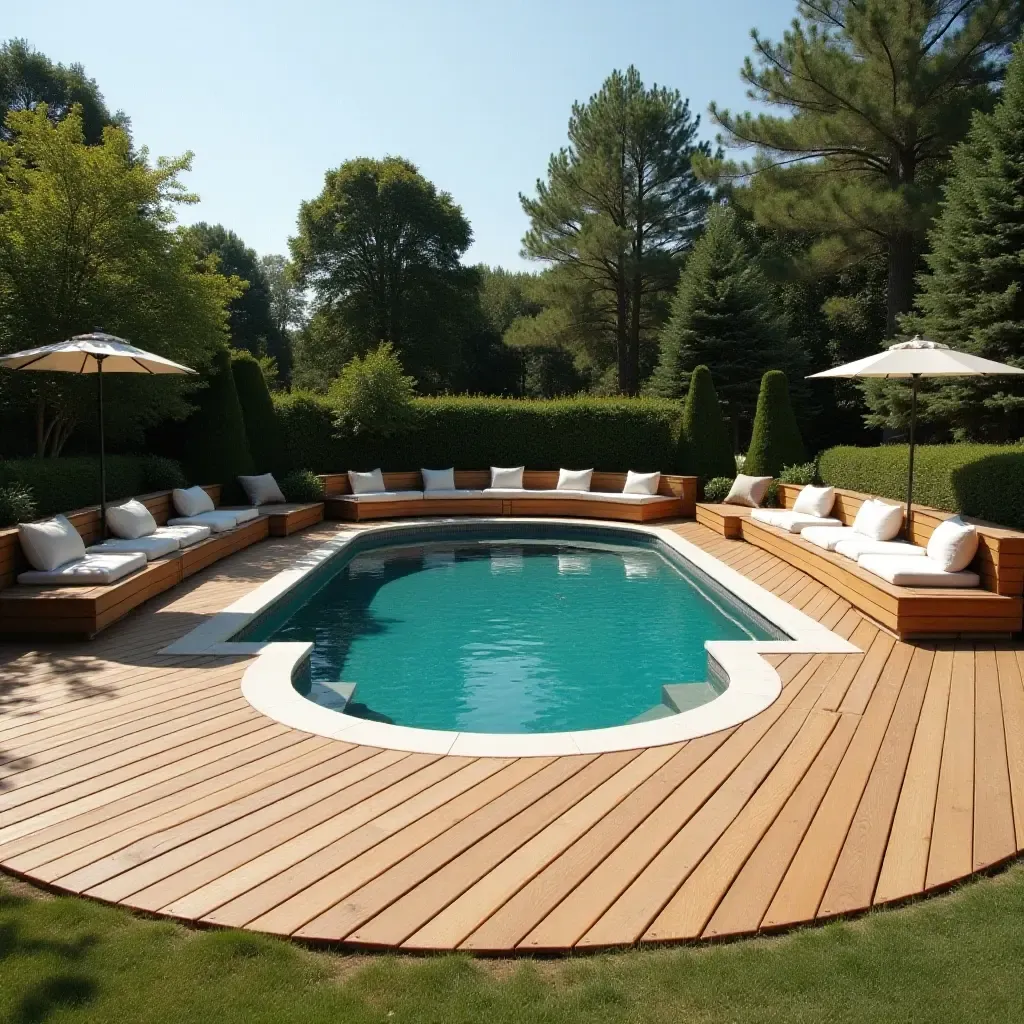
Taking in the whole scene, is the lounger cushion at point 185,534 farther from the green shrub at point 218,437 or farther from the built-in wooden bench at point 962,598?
the built-in wooden bench at point 962,598

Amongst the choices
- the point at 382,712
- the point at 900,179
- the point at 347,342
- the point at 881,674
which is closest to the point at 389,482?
the point at 382,712

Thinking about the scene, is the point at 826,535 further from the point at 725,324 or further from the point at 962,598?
the point at 725,324

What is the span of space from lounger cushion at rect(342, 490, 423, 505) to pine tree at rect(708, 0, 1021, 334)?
9.73 meters

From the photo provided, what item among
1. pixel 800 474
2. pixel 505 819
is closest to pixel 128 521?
pixel 505 819

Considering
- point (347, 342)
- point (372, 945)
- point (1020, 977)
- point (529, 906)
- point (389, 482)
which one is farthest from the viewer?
point (347, 342)

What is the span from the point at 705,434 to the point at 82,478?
31.4ft

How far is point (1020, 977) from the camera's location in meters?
2.19

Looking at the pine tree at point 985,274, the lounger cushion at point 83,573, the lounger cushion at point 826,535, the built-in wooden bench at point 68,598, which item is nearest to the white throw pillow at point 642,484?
the lounger cushion at point 826,535

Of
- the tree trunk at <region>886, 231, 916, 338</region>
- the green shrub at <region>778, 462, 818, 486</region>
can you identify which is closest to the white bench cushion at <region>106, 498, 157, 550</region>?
the green shrub at <region>778, 462, 818, 486</region>

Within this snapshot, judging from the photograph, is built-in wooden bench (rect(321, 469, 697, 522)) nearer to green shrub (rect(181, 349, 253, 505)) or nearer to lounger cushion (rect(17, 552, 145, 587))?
green shrub (rect(181, 349, 253, 505))

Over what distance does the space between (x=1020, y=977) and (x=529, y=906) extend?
135cm

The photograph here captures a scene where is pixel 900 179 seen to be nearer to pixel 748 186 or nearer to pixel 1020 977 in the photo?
pixel 748 186

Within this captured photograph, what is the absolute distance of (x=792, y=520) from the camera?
9867 millimetres

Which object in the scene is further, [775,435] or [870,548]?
[775,435]
